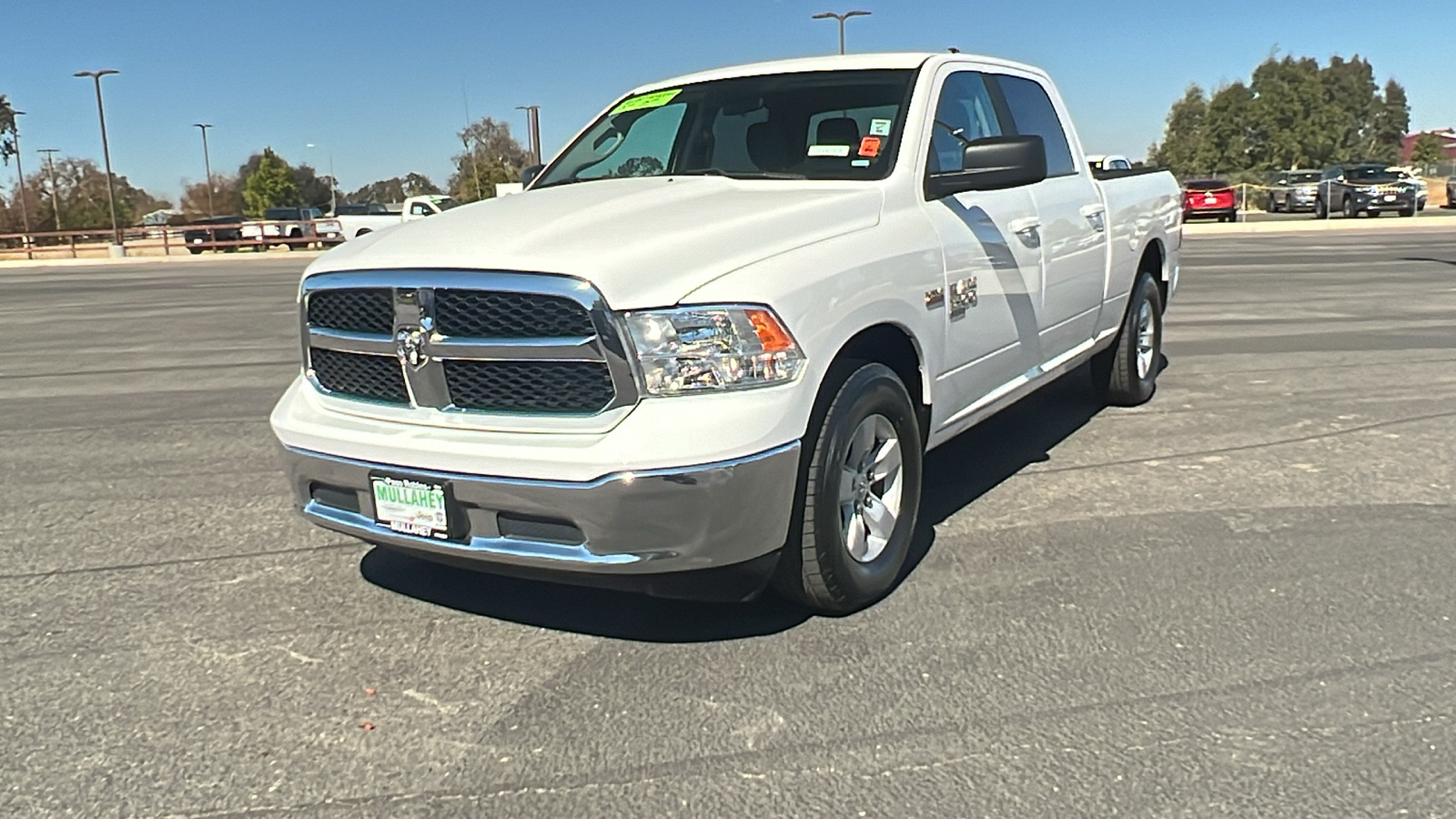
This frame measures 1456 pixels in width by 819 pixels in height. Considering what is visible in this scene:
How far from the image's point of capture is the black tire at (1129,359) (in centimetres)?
674

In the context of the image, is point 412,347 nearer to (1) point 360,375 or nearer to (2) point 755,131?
(1) point 360,375

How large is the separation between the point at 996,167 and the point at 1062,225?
1262 millimetres

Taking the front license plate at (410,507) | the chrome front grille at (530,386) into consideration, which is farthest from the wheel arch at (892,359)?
the front license plate at (410,507)

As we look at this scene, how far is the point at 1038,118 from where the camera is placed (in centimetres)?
587

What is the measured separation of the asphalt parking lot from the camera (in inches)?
111

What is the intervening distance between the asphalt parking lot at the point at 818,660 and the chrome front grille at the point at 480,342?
2.71ft

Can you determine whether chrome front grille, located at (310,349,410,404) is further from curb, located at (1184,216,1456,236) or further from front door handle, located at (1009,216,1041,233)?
curb, located at (1184,216,1456,236)

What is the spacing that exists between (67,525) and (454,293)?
2.87 metres

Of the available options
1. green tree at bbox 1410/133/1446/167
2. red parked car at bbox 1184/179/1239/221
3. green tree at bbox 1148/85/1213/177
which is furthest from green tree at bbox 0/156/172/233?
green tree at bbox 1410/133/1446/167

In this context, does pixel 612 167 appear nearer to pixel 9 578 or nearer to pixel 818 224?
pixel 818 224

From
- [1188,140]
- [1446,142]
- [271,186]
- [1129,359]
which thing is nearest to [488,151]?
[271,186]

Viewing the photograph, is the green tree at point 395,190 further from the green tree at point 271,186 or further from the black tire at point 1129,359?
the black tire at point 1129,359

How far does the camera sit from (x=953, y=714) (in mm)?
3139

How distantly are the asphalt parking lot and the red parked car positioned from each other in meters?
32.7
